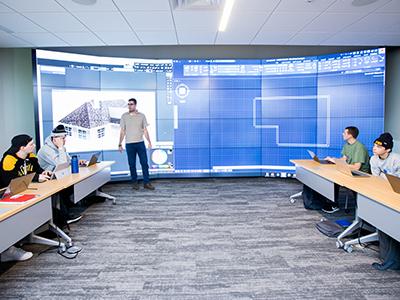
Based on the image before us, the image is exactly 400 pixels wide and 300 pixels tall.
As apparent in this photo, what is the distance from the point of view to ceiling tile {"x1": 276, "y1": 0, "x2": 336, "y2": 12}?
134 inches

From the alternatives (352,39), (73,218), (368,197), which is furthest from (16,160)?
(352,39)

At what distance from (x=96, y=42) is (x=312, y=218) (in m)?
4.25

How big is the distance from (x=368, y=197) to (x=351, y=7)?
2.42 metres

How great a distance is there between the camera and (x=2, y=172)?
2799 millimetres

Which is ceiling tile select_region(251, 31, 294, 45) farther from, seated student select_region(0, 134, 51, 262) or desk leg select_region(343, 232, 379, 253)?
seated student select_region(0, 134, 51, 262)

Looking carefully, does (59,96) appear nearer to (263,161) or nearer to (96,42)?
(96,42)

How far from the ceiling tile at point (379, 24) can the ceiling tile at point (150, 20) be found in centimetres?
260

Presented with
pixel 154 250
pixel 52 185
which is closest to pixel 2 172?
pixel 52 185

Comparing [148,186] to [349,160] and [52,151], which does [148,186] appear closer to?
[52,151]

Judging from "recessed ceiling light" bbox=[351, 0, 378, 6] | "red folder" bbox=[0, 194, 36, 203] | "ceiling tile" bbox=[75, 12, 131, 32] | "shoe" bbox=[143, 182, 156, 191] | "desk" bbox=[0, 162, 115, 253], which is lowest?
"shoe" bbox=[143, 182, 156, 191]

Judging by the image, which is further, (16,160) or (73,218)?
(73,218)

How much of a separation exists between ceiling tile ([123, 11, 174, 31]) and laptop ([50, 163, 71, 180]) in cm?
200

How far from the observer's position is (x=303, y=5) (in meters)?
3.49

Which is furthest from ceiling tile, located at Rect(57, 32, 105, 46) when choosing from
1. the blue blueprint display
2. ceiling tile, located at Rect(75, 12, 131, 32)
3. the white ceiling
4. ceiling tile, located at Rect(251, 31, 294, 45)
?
ceiling tile, located at Rect(251, 31, 294, 45)
